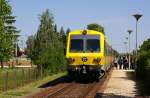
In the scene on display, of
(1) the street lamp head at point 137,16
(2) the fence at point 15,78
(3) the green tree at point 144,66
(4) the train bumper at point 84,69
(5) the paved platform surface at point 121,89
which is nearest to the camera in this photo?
(5) the paved platform surface at point 121,89

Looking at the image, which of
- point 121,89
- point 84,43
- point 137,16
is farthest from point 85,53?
point 137,16

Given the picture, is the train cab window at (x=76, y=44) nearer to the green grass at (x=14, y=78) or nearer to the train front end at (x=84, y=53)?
the train front end at (x=84, y=53)

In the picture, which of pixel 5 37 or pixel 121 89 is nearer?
pixel 121 89

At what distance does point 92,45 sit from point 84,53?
3.29ft

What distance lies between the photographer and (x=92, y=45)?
34562 mm

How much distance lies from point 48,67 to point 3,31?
13.9 metres

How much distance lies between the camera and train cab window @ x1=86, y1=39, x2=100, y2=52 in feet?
112

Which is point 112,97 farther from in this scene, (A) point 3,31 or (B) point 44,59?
(B) point 44,59

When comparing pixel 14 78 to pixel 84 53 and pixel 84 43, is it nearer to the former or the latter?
pixel 84 53

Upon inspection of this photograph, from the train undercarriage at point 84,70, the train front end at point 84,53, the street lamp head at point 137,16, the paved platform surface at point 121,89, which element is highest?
the street lamp head at point 137,16

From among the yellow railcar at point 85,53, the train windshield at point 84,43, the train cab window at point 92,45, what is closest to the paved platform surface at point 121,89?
the yellow railcar at point 85,53

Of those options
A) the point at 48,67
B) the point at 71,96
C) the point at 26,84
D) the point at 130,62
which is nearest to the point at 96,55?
the point at 26,84

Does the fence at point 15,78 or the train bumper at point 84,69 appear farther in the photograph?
the train bumper at point 84,69

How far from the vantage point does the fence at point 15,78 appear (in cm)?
3019
